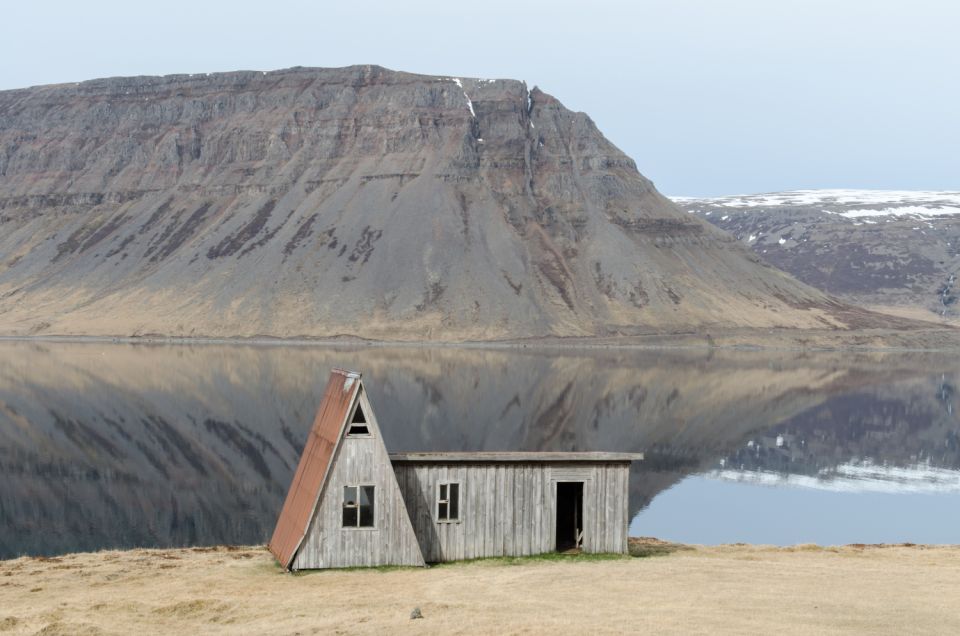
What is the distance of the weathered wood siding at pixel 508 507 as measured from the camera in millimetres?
28594

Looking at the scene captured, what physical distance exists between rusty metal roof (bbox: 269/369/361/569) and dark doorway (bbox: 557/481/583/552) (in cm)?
627

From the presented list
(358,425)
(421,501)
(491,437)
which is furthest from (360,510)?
(491,437)

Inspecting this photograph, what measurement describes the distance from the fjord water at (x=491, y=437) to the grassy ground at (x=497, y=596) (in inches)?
397

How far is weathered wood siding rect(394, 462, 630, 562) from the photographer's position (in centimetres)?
2859

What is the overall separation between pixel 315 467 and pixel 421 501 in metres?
2.75

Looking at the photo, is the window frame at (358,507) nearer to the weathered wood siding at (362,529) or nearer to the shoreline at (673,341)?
the weathered wood siding at (362,529)

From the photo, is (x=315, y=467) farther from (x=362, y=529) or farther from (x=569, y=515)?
(x=569, y=515)

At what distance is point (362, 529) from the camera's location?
90.1 feet

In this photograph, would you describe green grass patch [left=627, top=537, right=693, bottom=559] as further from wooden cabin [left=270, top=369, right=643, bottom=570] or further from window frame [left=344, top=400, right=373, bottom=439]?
window frame [left=344, top=400, right=373, bottom=439]

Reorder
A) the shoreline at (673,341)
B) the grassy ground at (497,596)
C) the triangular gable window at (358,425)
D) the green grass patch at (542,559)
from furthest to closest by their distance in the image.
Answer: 1. the shoreline at (673,341)
2. the green grass patch at (542,559)
3. the triangular gable window at (358,425)
4. the grassy ground at (497,596)

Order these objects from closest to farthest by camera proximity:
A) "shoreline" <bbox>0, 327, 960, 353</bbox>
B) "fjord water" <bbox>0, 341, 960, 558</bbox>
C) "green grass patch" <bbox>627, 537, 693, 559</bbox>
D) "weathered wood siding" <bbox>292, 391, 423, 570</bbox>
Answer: "weathered wood siding" <bbox>292, 391, 423, 570</bbox> < "green grass patch" <bbox>627, 537, 693, 559</bbox> < "fjord water" <bbox>0, 341, 960, 558</bbox> < "shoreline" <bbox>0, 327, 960, 353</bbox>

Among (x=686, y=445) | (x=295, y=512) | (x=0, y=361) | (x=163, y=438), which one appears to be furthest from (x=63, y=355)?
(x=295, y=512)

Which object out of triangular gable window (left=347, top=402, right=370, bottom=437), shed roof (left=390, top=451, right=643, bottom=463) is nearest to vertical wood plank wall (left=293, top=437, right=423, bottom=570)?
triangular gable window (left=347, top=402, right=370, bottom=437)

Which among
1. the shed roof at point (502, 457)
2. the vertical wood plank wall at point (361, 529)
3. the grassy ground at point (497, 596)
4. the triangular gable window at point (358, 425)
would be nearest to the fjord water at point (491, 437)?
the grassy ground at point (497, 596)
